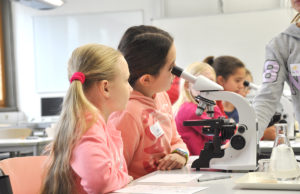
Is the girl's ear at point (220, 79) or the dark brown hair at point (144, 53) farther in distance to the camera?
the girl's ear at point (220, 79)

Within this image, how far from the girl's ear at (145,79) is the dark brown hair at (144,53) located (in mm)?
13

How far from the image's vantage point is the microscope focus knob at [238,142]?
65.8 inches

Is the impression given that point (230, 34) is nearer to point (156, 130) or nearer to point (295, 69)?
point (295, 69)

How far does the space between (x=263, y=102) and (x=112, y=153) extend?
904 mm

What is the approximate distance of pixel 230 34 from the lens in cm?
675

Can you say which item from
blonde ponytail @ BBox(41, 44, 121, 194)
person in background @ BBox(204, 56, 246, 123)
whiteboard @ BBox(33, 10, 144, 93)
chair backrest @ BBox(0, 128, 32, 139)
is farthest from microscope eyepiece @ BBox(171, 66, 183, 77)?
whiteboard @ BBox(33, 10, 144, 93)

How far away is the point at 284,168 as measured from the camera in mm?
1311

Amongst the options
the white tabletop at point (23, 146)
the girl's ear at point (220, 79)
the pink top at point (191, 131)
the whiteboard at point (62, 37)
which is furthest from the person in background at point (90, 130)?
the whiteboard at point (62, 37)

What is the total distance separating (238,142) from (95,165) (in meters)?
0.63

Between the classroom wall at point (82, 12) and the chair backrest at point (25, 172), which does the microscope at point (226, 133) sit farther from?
the classroom wall at point (82, 12)

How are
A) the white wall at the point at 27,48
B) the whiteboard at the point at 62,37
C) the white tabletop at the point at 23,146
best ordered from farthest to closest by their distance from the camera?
1. the white wall at the point at 27,48
2. the whiteboard at the point at 62,37
3. the white tabletop at the point at 23,146

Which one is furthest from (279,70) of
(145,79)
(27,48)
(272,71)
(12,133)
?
(27,48)

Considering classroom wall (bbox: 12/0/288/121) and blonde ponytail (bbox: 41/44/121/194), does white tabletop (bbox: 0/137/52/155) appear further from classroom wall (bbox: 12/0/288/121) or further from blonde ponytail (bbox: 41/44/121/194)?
classroom wall (bbox: 12/0/288/121)

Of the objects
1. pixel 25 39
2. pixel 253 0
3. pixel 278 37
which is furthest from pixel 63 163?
pixel 25 39
